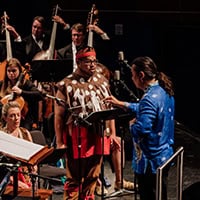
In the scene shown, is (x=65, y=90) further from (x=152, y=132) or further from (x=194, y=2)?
(x=194, y=2)

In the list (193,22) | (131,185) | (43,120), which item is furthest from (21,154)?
(193,22)

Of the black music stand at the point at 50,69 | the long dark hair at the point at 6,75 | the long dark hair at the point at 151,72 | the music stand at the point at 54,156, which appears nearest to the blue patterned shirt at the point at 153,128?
the long dark hair at the point at 151,72

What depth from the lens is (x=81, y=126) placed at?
5551 millimetres

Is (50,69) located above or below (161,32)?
below

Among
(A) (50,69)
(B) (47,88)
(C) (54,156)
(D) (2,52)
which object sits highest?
(D) (2,52)

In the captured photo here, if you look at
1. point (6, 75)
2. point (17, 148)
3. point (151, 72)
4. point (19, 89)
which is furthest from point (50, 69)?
point (17, 148)

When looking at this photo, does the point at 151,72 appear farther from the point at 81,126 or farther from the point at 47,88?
the point at 47,88

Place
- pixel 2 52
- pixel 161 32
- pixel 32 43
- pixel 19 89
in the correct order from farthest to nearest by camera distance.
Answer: pixel 161 32, pixel 32 43, pixel 2 52, pixel 19 89

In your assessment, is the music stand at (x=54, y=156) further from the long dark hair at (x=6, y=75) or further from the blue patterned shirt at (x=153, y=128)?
the long dark hair at (x=6, y=75)

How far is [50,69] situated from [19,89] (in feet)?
1.26

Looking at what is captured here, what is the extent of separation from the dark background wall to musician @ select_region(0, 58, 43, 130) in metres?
2.73

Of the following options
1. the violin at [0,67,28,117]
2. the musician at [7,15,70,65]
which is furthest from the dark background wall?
the violin at [0,67,28,117]

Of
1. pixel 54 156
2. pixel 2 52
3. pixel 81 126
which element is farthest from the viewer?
pixel 2 52

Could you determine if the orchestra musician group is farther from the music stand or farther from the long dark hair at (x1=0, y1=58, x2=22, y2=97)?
the music stand
